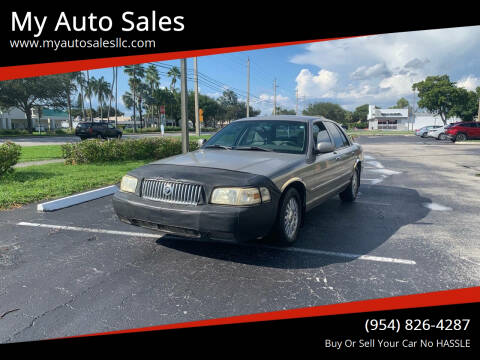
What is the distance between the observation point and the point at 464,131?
29.7m

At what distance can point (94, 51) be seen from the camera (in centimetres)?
1085

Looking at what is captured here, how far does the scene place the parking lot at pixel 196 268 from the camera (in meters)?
2.87

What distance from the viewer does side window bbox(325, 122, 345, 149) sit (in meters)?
5.88

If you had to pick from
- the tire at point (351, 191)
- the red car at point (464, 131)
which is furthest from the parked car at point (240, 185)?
the red car at point (464, 131)

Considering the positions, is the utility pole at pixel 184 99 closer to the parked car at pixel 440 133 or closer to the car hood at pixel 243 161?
the car hood at pixel 243 161

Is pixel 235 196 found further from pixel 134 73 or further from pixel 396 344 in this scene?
pixel 134 73

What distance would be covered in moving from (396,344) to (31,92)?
175 ft

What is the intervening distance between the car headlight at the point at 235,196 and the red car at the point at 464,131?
32188 millimetres

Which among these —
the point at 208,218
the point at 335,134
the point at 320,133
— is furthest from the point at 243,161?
the point at 335,134

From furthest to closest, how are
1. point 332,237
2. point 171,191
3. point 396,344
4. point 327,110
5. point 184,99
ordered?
point 327,110 < point 184,99 < point 332,237 < point 171,191 < point 396,344

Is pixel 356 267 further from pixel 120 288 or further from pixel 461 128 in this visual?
pixel 461 128

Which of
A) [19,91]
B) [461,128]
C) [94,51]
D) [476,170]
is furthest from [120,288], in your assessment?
[19,91]

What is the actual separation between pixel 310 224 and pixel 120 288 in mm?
3006

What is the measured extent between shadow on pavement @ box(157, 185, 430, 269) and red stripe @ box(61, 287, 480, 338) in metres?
0.82
